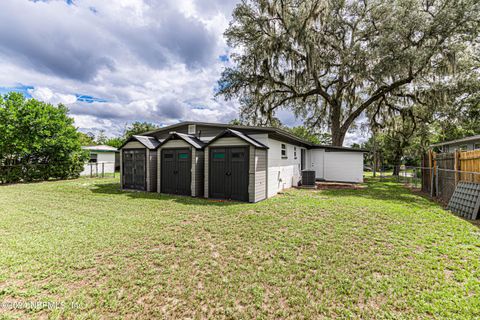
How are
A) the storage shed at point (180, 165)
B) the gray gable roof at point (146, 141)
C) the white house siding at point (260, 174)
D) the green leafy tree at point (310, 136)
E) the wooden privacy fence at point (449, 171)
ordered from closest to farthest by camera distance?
the wooden privacy fence at point (449, 171)
the white house siding at point (260, 174)
the storage shed at point (180, 165)
the gray gable roof at point (146, 141)
the green leafy tree at point (310, 136)

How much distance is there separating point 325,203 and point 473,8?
13.5 m

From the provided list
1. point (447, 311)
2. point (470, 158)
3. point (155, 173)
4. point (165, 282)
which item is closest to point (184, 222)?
point (165, 282)

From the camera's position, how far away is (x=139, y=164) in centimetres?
1009

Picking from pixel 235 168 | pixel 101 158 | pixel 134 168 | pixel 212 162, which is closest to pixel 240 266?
pixel 235 168

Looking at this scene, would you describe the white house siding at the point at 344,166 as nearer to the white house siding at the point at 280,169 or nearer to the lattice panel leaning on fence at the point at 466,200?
the white house siding at the point at 280,169

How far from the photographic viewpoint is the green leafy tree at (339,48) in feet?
36.4

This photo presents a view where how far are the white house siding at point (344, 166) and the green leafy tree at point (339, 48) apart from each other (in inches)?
98.7

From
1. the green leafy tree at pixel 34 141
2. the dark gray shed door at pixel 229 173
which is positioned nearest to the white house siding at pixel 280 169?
the dark gray shed door at pixel 229 173

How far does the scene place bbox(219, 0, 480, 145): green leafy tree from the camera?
36.4 feet

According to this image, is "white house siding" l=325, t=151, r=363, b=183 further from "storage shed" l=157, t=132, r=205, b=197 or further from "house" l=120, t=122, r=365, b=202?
"storage shed" l=157, t=132, r=205, b=197

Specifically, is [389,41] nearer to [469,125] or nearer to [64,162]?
[469,125]

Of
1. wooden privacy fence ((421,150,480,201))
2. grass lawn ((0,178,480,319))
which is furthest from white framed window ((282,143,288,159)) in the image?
wooden privacy fence ((421,150,480,201))

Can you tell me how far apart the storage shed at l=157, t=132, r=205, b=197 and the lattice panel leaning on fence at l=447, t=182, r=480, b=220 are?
871cm

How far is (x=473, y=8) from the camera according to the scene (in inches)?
407
